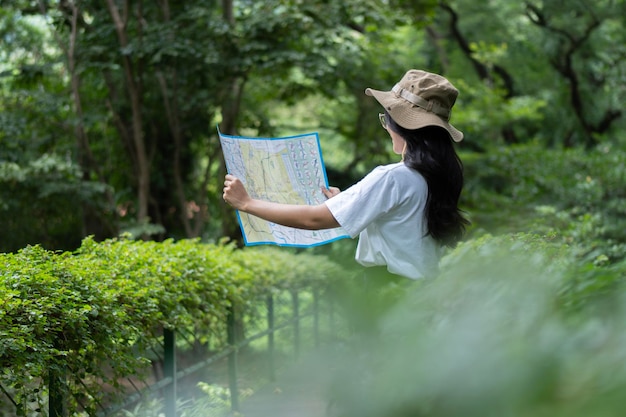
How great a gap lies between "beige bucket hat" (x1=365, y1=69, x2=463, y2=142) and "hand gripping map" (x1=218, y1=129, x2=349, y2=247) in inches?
16.7

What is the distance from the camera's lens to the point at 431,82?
282cm

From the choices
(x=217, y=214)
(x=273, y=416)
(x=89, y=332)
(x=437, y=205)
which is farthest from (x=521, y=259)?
(x=217, y=214)

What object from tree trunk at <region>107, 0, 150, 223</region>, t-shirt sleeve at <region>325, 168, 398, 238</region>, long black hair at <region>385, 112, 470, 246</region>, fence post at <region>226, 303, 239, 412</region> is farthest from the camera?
tree trunk at <region>107, 0, 150, 223</region>

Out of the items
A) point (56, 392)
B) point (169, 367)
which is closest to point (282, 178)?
point (56, 392)

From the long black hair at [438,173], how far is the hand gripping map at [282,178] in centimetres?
43

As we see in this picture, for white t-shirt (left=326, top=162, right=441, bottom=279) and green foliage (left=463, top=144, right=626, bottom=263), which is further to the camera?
green foliage (left=463, top=144, right=626, bottom=263)

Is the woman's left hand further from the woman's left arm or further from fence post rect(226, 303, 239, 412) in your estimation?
fence post rect(226, 303, 239, 412)

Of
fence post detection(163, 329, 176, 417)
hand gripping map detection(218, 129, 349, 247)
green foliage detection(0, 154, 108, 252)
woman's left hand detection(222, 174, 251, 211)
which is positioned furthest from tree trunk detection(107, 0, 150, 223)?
woman's left hand detection(222, 174, 251, 211)

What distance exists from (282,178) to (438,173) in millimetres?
723

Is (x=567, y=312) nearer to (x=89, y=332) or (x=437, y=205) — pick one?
(x=437, y=205)

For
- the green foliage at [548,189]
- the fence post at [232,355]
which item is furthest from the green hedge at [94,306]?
the green foliage at [548,189]

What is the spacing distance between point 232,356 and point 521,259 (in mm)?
4969

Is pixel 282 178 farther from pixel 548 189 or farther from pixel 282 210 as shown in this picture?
pixel 548 189

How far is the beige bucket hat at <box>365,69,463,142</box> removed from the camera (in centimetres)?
272
